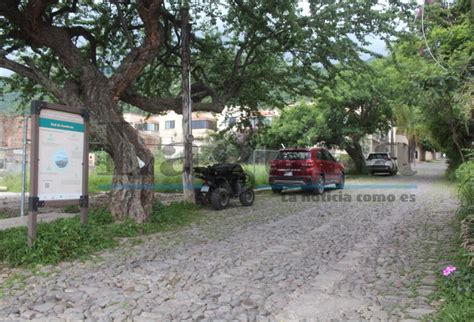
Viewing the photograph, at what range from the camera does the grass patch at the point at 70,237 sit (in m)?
6.03

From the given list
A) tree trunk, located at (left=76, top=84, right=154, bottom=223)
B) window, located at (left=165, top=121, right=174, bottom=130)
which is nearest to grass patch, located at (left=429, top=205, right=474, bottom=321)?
tree trunk, located at (left=76, top=84, right=154, bottom=223)

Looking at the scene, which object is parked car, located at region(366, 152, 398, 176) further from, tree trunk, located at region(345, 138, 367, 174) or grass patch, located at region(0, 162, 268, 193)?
grass patch, located at region(0, 162, 268, 193)

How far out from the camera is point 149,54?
9086 millimetres

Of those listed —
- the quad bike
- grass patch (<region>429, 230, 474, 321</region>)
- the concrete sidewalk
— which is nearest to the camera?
grass patch (<region>429, 230, 474, 321</region>)

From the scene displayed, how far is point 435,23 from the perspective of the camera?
13805 millimetres

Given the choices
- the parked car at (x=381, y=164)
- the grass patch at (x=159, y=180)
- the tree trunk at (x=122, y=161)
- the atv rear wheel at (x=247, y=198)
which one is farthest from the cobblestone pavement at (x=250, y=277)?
the parked car at (x=381, y=164)

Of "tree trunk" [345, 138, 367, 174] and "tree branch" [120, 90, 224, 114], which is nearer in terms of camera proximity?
"tree branch" [120, 90, 224, 114]

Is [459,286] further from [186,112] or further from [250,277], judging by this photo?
[186,112]

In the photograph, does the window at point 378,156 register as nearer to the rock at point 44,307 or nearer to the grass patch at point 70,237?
the grass patch at point 70,237

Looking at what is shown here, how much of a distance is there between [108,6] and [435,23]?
398 inches

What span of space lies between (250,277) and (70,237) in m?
2.96

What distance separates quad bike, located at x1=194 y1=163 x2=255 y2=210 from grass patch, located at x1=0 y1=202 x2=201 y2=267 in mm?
2377

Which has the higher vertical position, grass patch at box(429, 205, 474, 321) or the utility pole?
the utility pole

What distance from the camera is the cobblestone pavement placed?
4355 mm
